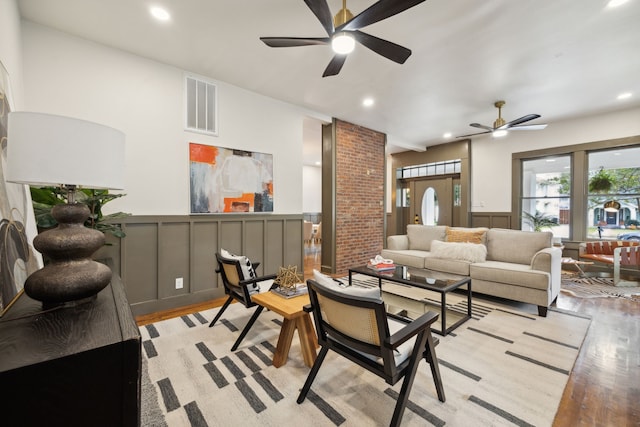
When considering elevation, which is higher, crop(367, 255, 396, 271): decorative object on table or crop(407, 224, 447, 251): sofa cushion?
crop(407, 224, 447, 251): sofa cushion

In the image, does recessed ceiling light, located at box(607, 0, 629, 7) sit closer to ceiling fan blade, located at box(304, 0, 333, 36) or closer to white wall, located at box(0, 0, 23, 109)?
ceiling fan blade, located at box(304, 0, 333, 36)

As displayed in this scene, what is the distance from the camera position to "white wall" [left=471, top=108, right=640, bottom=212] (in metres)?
4.57

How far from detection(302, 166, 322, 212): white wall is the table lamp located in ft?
29.4

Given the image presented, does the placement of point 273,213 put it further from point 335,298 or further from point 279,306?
point 335,298

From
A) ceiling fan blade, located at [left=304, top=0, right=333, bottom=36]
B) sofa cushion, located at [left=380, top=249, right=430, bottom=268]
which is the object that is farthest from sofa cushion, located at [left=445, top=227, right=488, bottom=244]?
ceiling fan blade, located at [left=304, top=0, right=333, bottom=36]

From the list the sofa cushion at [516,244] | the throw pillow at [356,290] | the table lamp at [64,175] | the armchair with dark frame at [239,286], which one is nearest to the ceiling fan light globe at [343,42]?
the table lamp at [64,175]

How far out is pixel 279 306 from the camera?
2.02 m

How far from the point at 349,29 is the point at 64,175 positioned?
198cm

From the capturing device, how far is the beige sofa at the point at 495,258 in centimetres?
302

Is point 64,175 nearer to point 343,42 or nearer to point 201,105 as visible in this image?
point 343,42

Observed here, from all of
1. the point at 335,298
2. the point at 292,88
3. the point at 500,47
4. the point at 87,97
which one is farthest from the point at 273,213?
the point at 500,47

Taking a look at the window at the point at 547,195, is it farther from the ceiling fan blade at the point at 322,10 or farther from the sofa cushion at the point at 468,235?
the ceiling fan blade at the point at 322,10

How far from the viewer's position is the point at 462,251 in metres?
3.81

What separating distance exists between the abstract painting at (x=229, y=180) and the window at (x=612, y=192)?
18.9 feet
